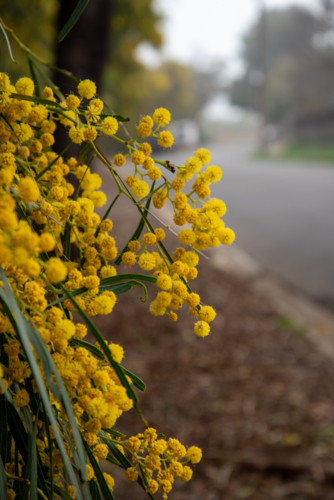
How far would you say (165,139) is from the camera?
20.2 inches

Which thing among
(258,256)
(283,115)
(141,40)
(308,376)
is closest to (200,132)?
(283,115)

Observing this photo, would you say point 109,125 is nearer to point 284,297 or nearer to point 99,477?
point 99,477

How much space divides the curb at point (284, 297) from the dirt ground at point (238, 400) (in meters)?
0.12

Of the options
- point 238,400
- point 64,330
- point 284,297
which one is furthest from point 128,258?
point 284,297

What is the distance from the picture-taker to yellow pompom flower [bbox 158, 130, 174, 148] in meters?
0.51

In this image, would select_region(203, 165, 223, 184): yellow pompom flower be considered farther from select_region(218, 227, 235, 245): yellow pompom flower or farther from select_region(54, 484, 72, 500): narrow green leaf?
select_region(54, 484, 72, 500): narrow green leaf

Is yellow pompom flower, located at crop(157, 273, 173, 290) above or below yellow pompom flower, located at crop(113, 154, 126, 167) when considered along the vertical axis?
below

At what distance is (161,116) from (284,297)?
341 centimetres

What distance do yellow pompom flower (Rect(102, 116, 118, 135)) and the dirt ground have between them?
5.33ft

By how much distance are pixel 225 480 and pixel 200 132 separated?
36374mm

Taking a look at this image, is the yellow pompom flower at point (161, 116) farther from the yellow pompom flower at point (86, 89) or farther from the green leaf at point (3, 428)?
the green leaf at point (3, 428)

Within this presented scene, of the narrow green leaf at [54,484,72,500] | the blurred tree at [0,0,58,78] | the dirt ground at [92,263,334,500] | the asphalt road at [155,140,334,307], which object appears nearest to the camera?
the narrow green leaf at [54,484,72,500]

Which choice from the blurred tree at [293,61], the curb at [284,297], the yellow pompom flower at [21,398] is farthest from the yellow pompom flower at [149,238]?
the blurred tree at [293,61]

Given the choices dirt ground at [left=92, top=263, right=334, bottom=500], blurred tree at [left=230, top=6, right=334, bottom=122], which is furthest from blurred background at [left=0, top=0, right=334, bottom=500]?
blurred tree at [left=230, top=6, right=334, bottom=122]
